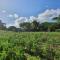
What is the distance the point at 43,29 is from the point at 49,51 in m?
0.34

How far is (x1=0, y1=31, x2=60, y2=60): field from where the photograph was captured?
3.03 meters

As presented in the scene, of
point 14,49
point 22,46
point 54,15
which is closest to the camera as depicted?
point 14,49

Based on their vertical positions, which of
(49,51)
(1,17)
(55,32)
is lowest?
(49,51)

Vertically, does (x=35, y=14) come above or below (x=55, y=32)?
above

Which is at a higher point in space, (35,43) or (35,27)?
(35,27)

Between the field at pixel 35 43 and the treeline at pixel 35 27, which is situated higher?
the treeline at pixel 35 27

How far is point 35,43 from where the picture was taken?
3.14 m

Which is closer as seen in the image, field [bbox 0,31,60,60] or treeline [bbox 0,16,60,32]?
field [bbox 0,31,60,60]

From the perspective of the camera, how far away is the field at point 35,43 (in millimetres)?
3029

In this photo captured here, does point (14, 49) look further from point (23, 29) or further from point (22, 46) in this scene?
point (23, 29)

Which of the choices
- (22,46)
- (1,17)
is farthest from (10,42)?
(1,17)

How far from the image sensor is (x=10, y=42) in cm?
301

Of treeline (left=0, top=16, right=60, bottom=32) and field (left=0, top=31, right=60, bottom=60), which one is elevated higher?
treeline (left=0, top=16, right=60, bottom=32)

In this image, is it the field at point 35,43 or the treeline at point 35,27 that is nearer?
the field at point 35,43
